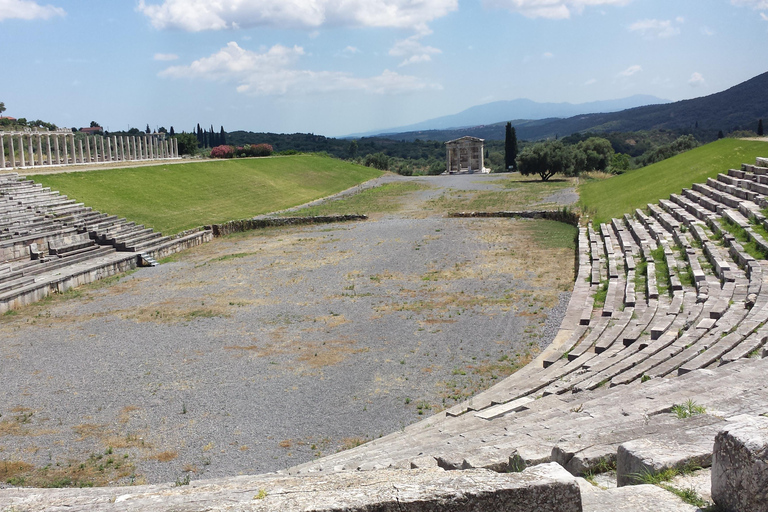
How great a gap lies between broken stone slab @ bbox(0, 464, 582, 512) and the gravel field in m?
4.91

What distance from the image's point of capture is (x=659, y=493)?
12.7 ft

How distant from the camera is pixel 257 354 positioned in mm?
13914

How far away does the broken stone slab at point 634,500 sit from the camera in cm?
369

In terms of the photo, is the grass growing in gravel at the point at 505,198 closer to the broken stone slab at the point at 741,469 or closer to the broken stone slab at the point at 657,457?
the broken stone slab at the point at 657,457

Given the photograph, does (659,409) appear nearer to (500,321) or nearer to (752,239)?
(500,321)

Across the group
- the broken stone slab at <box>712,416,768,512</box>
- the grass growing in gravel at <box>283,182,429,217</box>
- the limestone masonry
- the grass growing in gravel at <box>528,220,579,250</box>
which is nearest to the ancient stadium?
the broken stone slab at <box>712,416,768,512</box>

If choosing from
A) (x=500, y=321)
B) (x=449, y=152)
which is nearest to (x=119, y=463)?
(x=500, y=321)

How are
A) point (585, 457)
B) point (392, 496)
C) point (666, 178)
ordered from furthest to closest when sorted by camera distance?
point (666, 178) < point (585, 457) < point (392, 496)

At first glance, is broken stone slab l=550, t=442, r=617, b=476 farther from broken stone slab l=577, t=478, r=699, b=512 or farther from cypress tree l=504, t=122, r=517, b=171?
cypress tree l=504, t=122, r=517, b=171

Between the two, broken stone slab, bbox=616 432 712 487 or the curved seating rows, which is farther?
the curved seating rows

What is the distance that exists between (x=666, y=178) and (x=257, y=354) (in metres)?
28.1

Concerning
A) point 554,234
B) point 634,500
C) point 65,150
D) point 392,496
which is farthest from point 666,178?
point 65,150

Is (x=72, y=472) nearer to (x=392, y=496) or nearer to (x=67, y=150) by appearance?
(x=392, y=496)

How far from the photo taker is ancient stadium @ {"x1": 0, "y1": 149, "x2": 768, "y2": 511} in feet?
13.7
